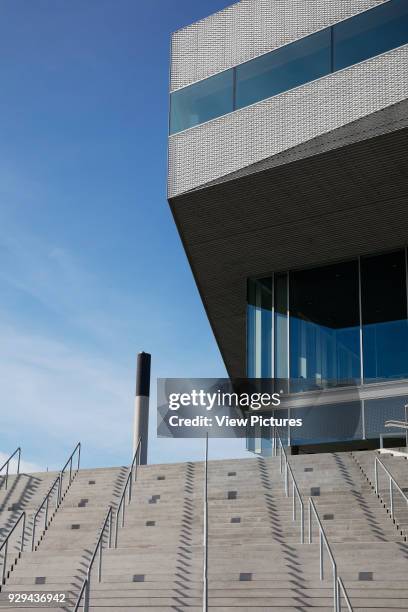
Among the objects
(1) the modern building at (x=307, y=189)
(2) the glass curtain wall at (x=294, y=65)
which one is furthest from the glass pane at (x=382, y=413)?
(2) the glass curtain wall at (x=294, y=65)

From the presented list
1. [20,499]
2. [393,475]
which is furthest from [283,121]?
[20,499]

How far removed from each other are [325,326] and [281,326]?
1.43 meters

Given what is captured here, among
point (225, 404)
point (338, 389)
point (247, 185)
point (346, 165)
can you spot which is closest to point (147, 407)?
point (225, 404)

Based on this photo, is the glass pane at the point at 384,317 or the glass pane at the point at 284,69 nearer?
the glass pane at the point at 284,69

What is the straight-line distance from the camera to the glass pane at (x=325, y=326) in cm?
2164

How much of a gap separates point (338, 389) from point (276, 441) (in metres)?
2.26

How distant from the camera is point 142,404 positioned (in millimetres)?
30000

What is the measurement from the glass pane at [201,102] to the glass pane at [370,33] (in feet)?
10.1

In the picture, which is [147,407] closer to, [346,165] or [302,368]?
[302,368]

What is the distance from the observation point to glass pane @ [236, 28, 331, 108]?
64.8 feet

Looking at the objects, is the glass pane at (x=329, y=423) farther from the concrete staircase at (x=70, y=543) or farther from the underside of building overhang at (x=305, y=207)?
the concrete staircase at (x=70, y=543)

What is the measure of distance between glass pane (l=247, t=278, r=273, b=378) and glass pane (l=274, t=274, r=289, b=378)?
0.71 ft

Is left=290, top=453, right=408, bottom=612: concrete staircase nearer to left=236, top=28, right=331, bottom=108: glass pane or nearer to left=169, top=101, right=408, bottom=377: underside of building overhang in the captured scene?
left=169, top=101, right=408, bottom=377: underside of building overhang

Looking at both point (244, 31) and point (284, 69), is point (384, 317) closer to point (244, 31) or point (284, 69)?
point (284, 69)
